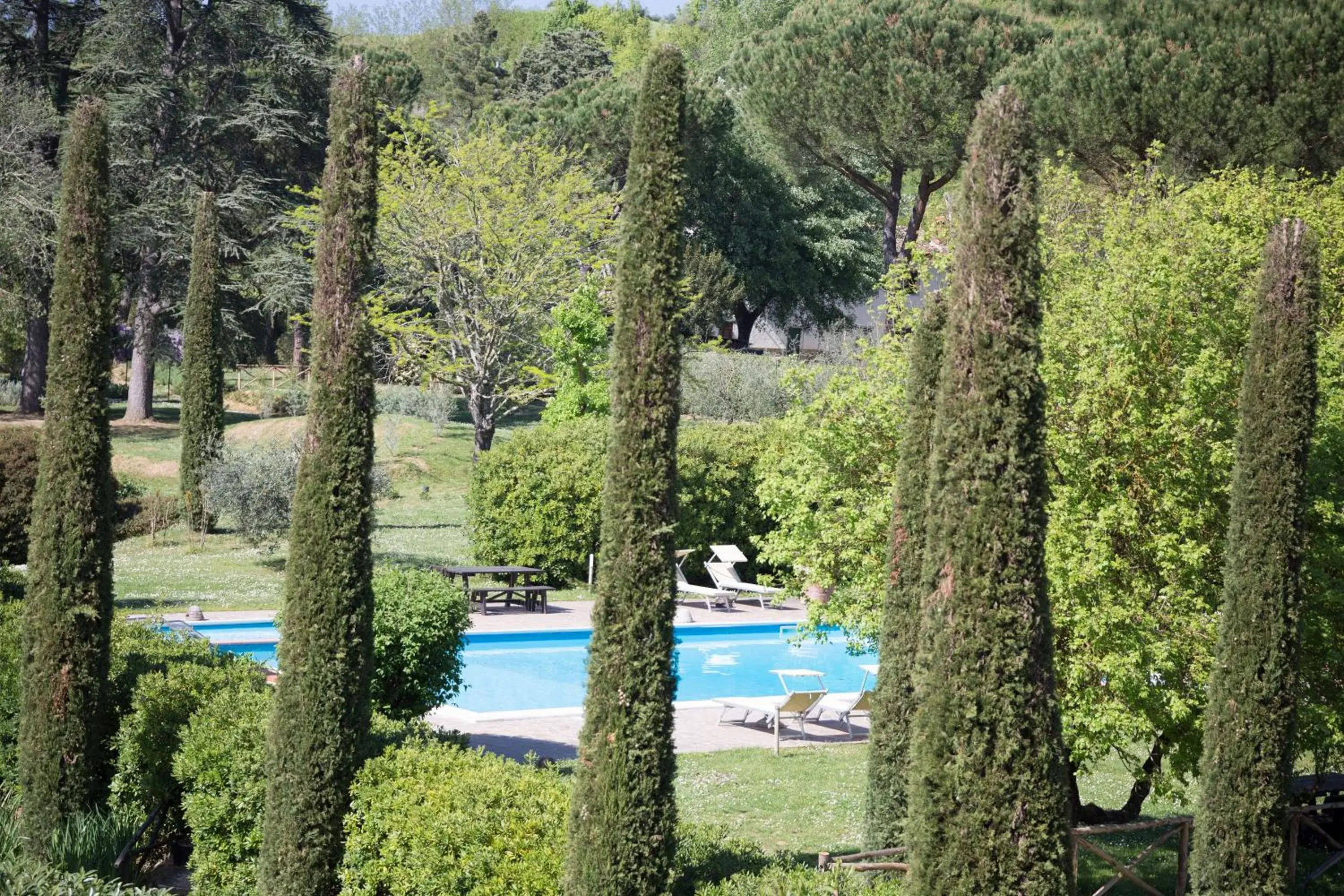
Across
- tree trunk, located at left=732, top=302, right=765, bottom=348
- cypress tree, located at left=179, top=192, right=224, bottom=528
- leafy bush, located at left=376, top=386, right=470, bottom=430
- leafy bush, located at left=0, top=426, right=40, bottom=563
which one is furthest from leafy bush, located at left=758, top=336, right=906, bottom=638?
tree trunk, located at left=732, top=302, right=765, bottom=348

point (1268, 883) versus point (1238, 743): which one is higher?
point (1238, 743)

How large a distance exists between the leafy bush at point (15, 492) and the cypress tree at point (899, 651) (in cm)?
1614

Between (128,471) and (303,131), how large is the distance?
12763 mm

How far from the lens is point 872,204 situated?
51531 millimetres

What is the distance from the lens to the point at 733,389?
39.0 meters

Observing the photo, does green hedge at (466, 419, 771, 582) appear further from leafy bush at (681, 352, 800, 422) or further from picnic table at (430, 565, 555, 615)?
leafy bush at (681, 352, 800, 422)

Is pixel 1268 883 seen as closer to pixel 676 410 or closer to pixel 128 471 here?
pixel 676 410

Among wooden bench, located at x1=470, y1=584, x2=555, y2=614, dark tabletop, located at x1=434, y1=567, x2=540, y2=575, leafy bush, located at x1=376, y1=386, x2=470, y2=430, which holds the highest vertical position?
leafy bush, located at x1=376, y1=386, x2=470, y2=430

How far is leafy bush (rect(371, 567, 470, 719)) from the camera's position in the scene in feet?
39.5

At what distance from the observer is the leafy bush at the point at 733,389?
127 ft

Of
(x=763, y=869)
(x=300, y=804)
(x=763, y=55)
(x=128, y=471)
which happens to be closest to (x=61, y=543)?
(x=300, y=804)

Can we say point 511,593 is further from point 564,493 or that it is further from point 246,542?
point 246,542

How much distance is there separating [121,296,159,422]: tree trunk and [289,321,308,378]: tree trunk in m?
4.30

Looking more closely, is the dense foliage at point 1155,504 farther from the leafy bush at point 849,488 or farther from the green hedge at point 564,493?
the green hedge at point 564,493
